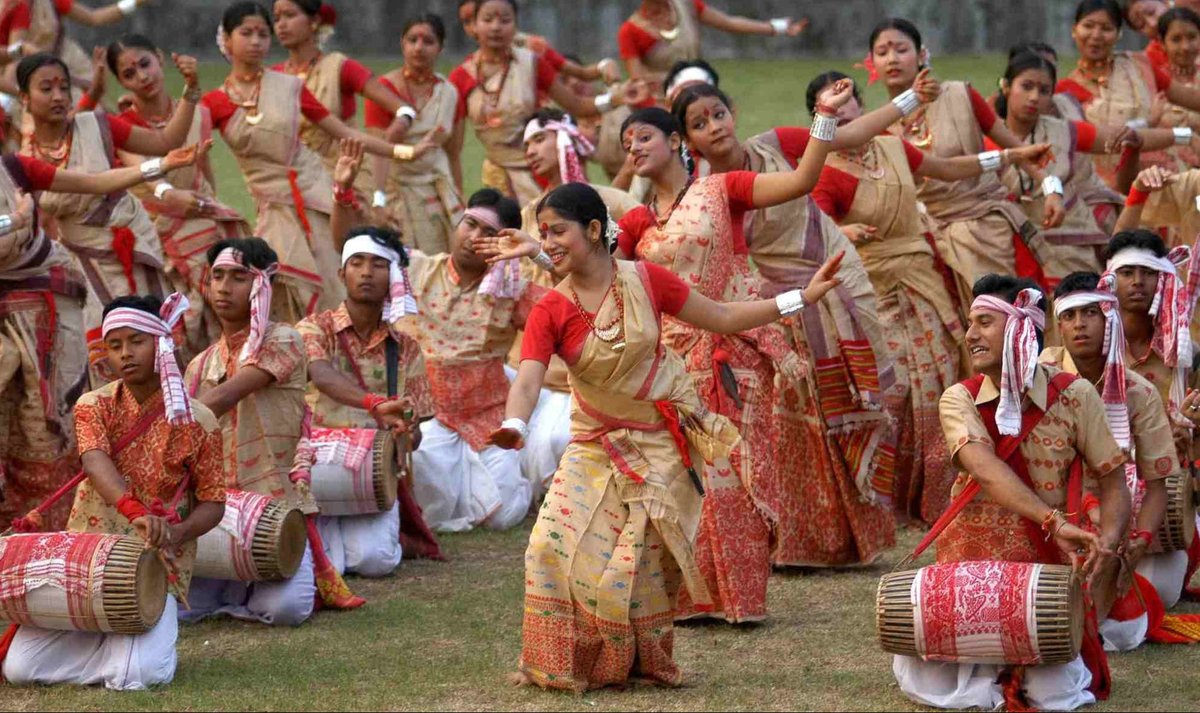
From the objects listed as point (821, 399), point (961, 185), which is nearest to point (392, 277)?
point (821, 399)

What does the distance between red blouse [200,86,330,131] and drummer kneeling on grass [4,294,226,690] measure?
3.82m

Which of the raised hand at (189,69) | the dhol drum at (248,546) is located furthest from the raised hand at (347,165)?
the dhol drum at (248,546)

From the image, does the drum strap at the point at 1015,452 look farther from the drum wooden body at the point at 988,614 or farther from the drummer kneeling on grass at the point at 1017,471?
the drum wooden body at the point at 988,614

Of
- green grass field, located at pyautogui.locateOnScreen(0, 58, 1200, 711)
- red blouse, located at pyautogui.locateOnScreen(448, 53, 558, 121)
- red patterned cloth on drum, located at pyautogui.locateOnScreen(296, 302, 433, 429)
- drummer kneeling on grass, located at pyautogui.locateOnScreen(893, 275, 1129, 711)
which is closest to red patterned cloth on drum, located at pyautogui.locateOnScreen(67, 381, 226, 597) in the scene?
green grass field, located at pyautogui.locateOnScreen(0, 58, 1200, 711)

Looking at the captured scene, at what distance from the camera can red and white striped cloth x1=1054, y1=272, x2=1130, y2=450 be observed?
6238 millimetres

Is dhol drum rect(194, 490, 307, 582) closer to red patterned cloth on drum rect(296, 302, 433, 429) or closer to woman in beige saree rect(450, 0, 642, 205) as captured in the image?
red patterned cloth on drum rect(296, 302, 433, 429)

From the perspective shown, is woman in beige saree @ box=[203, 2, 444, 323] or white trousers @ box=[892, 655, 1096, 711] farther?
woman in beige saree @ box=[203, 2, 444, 323]

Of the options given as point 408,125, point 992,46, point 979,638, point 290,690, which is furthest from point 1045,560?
point 992,46

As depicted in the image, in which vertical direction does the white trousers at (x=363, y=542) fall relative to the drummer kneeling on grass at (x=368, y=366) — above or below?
below

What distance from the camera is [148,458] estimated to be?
6438 mm

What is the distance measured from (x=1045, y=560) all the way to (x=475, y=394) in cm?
371

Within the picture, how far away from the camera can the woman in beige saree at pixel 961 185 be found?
9.10m

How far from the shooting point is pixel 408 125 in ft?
36.0

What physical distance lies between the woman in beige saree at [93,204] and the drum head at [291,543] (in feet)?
5.61
